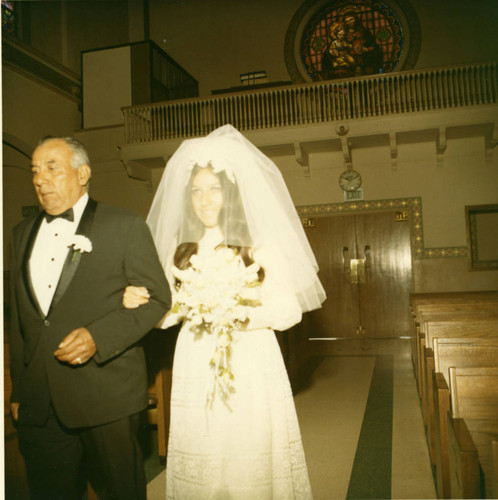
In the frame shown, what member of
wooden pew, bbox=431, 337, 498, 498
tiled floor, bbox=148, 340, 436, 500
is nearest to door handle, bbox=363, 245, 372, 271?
tiled floor, bbox=148, 340, 436, 500

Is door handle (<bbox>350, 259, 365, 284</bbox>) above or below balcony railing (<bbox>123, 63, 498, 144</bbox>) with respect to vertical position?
below

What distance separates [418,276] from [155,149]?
520 cm

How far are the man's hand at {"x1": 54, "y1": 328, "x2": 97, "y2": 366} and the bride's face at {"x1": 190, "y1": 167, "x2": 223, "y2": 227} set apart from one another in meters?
0.62

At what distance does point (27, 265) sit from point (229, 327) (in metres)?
0.78

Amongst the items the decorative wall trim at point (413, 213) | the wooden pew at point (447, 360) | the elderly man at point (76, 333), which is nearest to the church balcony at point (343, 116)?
the decorative wall trim at point (413, 213)

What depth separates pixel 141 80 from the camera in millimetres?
9219

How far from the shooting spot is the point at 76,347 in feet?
5.32

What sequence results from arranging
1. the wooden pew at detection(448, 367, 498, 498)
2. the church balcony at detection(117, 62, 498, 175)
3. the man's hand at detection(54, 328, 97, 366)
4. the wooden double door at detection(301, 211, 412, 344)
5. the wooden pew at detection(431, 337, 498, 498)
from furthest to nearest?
1. the wooden double door at detection(301, 211, 412, 344)
2. the church balcony at detection(117, 62, 498, 175)
3. the wooden pew at detection(431, 337, 498, 498)
4. the wooden pew at detection(448, 367, 498, 498)
5. the man's hand at detection(54, 328, 97, 366)

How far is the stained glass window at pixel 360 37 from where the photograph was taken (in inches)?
368

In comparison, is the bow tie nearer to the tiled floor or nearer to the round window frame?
the tiled floor

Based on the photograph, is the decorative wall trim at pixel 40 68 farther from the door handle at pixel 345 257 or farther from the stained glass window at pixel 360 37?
the door handle at pixel 345 257

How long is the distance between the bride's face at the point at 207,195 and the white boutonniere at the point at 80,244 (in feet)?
1.43

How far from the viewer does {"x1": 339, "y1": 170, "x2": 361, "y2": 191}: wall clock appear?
8539 millimetres

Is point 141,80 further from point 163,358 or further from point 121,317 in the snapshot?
point 121,317
